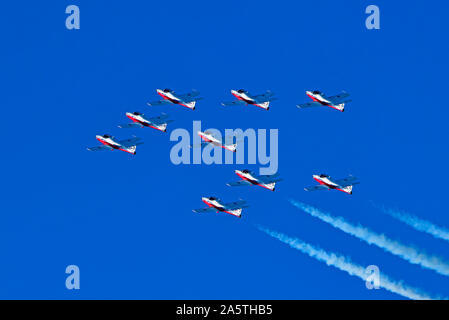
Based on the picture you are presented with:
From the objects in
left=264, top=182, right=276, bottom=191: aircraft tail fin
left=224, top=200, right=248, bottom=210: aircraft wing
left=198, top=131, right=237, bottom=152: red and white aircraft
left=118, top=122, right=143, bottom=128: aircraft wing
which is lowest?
left=224, top=200, right=248, bottom=210: aircraft wing

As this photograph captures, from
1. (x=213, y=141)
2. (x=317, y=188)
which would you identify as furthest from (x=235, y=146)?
(x=317, y=188)

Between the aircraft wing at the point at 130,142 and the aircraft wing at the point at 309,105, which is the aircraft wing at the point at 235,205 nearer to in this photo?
the aircraft wing at the point at 130,142

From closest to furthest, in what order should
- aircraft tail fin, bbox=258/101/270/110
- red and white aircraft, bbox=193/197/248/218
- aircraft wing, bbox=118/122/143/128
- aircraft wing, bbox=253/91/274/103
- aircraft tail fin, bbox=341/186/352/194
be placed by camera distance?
1. red and white aircraft, bbox=193/197/248/218
2. aircraft tail fin, bbox=341/186/352/194
3. aircraft wing, bbox=118/122/143/128
4. aircraft wing, bbox=253/91/274/103
5. aircraft tail fin, bbox=258/101/270/110

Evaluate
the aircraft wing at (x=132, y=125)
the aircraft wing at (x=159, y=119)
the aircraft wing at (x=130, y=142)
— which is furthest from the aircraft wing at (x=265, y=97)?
the aircraft wing at (x=130, y=142)

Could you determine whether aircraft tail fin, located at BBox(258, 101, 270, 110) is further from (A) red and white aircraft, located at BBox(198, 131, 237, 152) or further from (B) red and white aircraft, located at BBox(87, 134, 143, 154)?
(B) red and white aircraft, located at BBox(87, 134, 143, 154)

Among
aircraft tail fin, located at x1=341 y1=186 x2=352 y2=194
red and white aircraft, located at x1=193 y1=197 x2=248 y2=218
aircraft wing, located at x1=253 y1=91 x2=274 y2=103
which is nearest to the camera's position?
red and white aircraft, located at x1=193 y1=197 x2=248 y2=218

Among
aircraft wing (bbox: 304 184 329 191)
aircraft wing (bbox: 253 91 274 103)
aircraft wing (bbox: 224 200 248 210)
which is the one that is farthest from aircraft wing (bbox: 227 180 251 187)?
aircraft wing (bbox: 253 91 274 103)

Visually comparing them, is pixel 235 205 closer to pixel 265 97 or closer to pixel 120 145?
pixel 265 97

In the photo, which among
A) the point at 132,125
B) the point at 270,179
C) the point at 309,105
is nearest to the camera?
the point at 270,179
